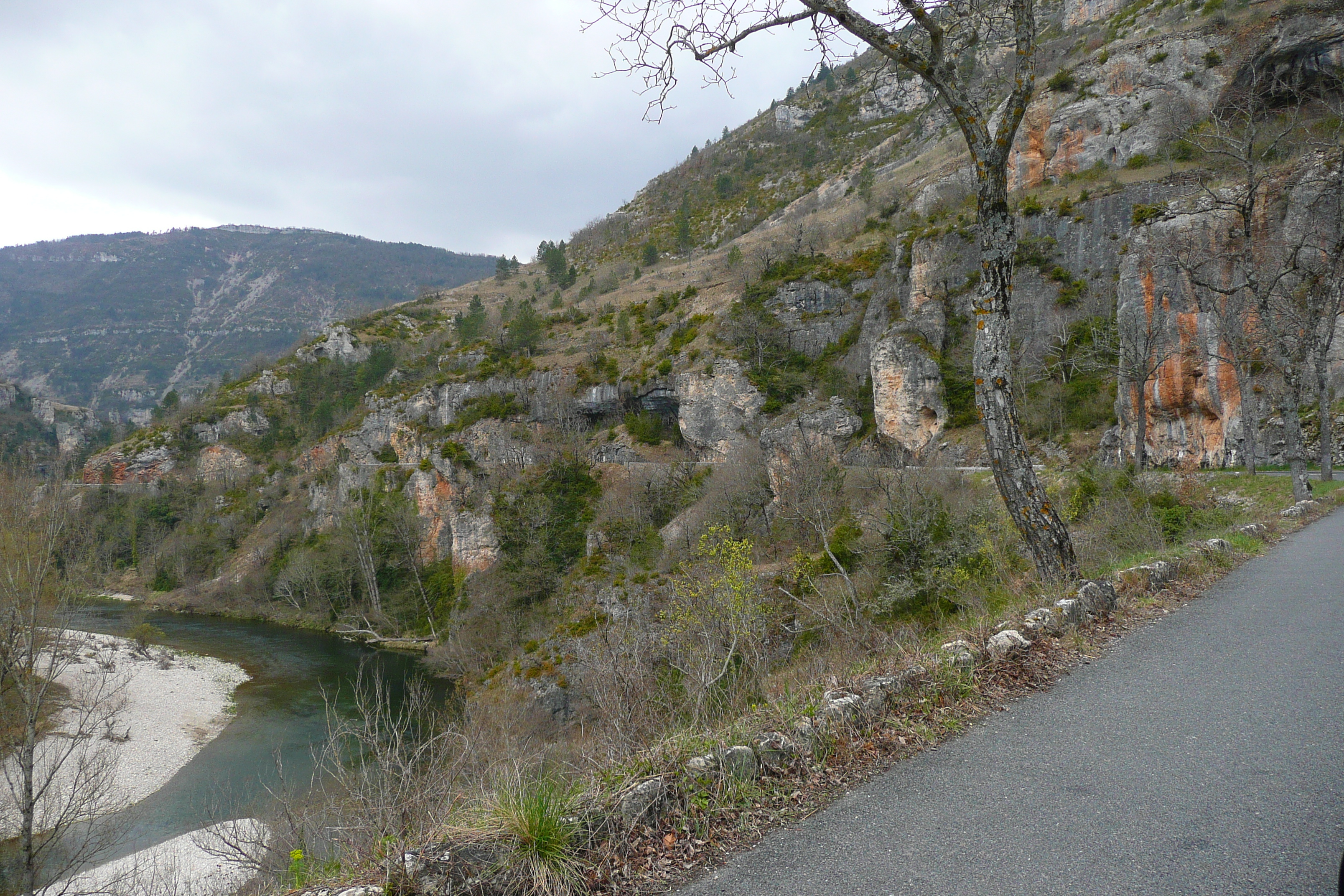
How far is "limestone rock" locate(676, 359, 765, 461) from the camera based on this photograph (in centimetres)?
4153

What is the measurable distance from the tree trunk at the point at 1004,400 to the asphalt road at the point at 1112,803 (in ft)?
6.40

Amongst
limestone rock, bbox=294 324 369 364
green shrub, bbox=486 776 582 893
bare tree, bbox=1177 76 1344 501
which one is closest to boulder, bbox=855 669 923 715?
green shrub, bbox=486 776 582 893

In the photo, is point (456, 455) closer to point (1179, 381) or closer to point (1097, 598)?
point (1179, 381)

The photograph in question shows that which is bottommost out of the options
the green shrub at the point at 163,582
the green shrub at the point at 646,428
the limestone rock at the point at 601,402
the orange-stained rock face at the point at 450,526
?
the green shrub at the point at 163,582

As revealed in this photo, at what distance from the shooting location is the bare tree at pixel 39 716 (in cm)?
1327

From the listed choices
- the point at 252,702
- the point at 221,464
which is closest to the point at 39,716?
the point at 252,702

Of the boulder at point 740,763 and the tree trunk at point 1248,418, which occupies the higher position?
the boulder at point 740,763

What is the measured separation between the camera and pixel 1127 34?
43.5m

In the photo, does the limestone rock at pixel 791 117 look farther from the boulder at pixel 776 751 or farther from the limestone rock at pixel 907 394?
the boulder at pixel 776 751

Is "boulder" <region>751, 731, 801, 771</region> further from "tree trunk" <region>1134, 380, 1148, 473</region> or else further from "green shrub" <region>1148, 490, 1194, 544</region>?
"tree trunk" <region>1134, 380, 1148, 473</region>

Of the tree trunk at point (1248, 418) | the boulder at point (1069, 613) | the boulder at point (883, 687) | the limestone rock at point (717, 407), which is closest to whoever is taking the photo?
the boulder at point (883, 687)

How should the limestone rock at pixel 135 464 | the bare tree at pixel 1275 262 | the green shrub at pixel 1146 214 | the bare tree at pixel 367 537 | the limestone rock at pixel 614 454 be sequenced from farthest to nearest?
the limestone rock at pixel 135 464
the bare tree at pixel 367 537
the limestone rock at pixel 614 454
the green shrub at pixel 1146 214
the bare tree at pixel 1275 262

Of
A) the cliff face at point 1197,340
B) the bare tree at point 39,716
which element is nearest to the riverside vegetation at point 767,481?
the cliff face at point 1197,340

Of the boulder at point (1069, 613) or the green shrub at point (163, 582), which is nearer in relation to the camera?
the boulder at point (1069, 613)
